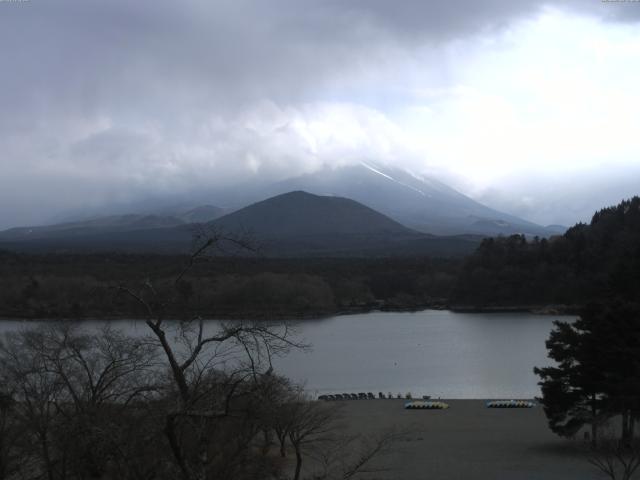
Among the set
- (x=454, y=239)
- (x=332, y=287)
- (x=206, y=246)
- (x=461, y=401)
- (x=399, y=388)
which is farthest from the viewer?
(x=454, y=239)

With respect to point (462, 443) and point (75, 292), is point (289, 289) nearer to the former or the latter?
point (75, 292)

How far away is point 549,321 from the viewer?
37.7 metres

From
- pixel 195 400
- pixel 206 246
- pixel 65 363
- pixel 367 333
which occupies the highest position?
pixel 206 246

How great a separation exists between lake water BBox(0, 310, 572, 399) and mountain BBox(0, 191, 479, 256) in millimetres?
35125

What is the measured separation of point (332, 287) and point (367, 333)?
643 inches

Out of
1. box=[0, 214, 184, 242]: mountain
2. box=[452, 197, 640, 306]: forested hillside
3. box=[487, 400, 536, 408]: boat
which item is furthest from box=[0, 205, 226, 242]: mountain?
box=[487, 400, 536, 408]: boat

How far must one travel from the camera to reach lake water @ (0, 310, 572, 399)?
21297mm

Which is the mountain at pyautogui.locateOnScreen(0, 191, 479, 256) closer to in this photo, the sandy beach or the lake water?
the lake water

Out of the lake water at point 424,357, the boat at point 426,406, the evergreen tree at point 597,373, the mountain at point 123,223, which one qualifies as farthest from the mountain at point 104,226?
the evergreen tree at point 597,373

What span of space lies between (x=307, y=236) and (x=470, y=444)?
82200 millimetres

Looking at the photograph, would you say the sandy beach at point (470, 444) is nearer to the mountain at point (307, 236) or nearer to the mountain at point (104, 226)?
the mountain at point (307, 236)

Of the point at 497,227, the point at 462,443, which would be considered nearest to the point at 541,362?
the point at 462,443

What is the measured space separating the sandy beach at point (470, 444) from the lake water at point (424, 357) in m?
2.76

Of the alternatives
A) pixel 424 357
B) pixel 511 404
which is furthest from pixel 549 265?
pixel 511 404
